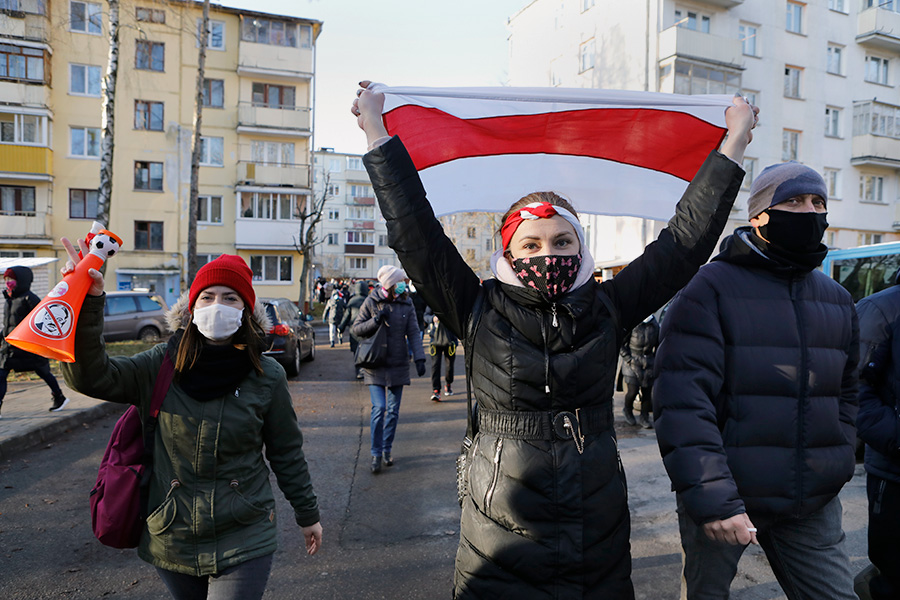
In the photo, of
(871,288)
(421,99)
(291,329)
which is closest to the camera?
(421,99)

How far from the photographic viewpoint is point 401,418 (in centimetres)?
950

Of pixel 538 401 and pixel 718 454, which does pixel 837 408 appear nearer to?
pixel 718 454

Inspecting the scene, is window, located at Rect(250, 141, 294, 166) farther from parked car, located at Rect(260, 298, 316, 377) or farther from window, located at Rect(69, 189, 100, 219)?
parked car, located at Rect(260, 298, 316, 377)

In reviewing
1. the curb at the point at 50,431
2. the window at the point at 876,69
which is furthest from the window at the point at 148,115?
the window at the point at 876,69

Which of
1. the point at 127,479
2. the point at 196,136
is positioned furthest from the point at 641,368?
the point at 196,136

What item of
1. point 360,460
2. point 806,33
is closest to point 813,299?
point 360,460

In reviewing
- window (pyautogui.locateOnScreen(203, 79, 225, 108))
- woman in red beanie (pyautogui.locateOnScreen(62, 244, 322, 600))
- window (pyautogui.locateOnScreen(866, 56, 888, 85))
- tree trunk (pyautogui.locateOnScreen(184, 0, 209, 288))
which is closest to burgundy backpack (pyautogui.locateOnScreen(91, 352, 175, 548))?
woman in red beanie (pyautogui.locateOnScreen(62, 244, 322, 600))

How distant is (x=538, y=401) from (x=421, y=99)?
1549mm

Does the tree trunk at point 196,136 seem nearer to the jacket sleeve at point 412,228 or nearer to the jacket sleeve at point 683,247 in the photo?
the jacket sleeve at point 412,228

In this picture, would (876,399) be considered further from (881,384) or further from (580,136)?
(580,136)

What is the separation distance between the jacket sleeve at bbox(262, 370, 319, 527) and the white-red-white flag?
1.21 meters

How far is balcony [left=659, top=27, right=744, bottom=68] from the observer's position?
28.5 m

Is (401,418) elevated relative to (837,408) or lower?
lower

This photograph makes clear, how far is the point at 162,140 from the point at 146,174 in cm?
208
